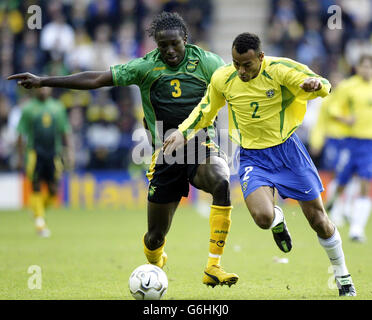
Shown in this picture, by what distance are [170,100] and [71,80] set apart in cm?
96

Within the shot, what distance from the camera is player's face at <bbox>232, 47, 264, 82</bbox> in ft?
20.5

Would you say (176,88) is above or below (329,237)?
above

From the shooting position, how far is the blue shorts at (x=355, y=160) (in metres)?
11.5

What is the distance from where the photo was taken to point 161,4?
20.5 m

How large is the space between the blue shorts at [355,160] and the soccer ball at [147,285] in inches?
239

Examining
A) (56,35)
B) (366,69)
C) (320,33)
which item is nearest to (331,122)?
(366,69)

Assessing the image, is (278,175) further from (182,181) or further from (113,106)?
(113,106)

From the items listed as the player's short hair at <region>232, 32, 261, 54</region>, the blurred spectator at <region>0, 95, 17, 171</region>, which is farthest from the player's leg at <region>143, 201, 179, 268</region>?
the blurred spectator at <region>0, 95, 17, 171</region>

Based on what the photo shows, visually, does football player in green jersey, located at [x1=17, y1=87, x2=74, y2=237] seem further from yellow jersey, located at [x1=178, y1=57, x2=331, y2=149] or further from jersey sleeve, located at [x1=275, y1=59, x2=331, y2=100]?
jersey sleeve, located at [x1=275, y1=59, x2=331, y2=100]

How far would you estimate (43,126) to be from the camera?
13.4 metres

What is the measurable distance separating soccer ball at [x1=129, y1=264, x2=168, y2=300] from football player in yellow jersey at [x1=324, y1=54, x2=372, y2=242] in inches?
228

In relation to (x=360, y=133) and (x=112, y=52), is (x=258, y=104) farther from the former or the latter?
(x=112, y=52)
